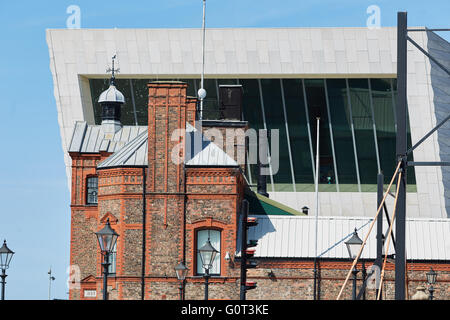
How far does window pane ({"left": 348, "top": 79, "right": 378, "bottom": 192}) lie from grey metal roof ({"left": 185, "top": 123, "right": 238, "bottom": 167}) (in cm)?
2448

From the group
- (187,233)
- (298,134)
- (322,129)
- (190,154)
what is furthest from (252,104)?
(187,233)

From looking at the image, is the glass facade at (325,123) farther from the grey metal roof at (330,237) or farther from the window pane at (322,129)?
the grey metal roof at (330,237)

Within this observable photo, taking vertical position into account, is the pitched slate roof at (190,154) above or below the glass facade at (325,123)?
below

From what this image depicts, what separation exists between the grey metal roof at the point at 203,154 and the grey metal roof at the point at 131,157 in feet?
5.85

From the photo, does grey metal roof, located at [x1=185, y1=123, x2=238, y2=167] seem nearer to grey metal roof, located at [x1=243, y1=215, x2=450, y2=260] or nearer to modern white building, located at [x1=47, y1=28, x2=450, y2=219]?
grey metal roof, located at [x1=243, y1=215, x2=450, y2=260]

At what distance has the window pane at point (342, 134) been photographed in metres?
61.5

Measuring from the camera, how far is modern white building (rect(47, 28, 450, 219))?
59969 millimetres

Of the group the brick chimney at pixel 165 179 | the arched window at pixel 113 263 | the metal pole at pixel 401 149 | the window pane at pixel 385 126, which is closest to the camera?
the metal pole at pixel 401 149

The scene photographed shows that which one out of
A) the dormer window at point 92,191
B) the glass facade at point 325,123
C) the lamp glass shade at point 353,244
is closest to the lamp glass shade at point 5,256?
the lamp glass shade at point 353,244

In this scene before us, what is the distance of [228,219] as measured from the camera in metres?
37.1
